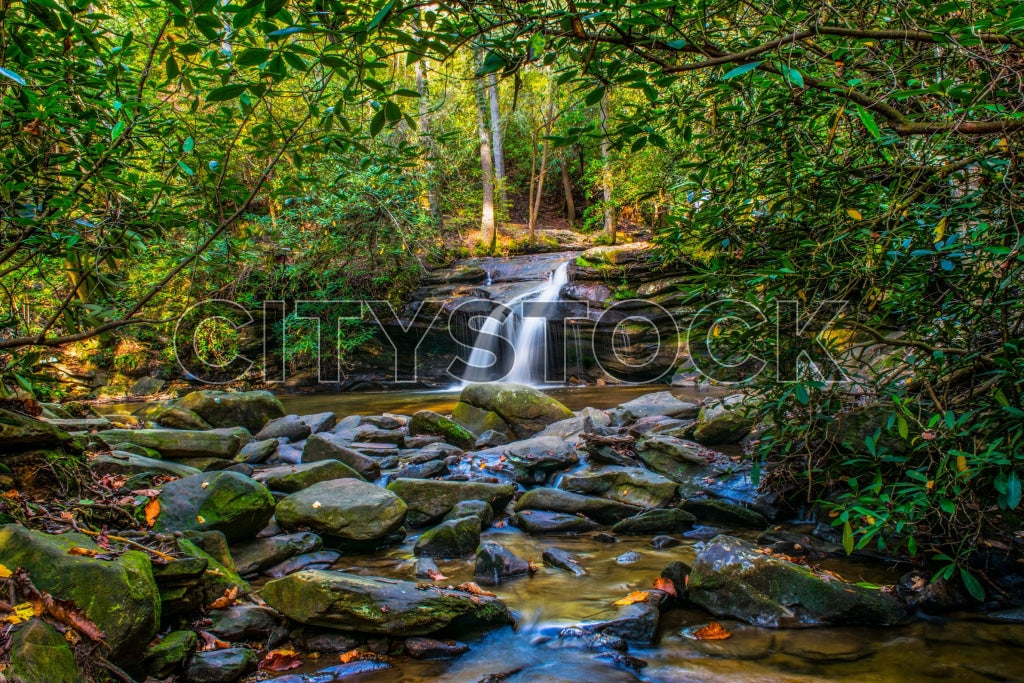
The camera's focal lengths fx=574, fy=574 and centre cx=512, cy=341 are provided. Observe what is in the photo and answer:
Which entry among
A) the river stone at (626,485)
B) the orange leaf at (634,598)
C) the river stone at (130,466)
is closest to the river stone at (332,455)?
the river stone at (130,466)

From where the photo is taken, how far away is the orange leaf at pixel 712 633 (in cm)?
303

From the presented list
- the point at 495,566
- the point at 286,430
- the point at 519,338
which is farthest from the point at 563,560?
the point at 519,338

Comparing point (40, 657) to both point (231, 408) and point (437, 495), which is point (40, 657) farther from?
point (231, 408)

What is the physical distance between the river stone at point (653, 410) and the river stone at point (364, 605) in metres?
5.07

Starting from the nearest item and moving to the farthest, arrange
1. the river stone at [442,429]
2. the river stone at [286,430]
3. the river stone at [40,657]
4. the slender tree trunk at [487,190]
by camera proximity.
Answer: the river stone at [40,657]
the river stone at [442,429]
the river stone at [286,430]
the slender tree trunk at [487,190]

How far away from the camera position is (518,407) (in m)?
8.12

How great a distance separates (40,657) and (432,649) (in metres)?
1.62

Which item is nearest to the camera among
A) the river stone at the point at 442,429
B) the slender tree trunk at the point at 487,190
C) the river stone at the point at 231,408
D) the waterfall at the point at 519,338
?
the river stone at the point at 442,429

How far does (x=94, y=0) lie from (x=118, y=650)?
3123 millimetres

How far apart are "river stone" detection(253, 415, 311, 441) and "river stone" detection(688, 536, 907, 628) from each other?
5.87 meters

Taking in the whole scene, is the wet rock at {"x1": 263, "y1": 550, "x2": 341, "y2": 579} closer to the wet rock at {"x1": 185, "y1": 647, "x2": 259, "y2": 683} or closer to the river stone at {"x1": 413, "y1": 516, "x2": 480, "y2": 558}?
the river stone at {"x1": 413, "y1": 516, "x2": 480, "y2": 558}

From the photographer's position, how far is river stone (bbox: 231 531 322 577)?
3803 millimetres

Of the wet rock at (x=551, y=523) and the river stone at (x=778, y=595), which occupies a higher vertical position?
the river stone at (x=778, y=595)

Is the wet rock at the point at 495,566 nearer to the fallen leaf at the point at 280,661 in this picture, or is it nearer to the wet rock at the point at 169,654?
the fallen leaf at the point at 280,661
